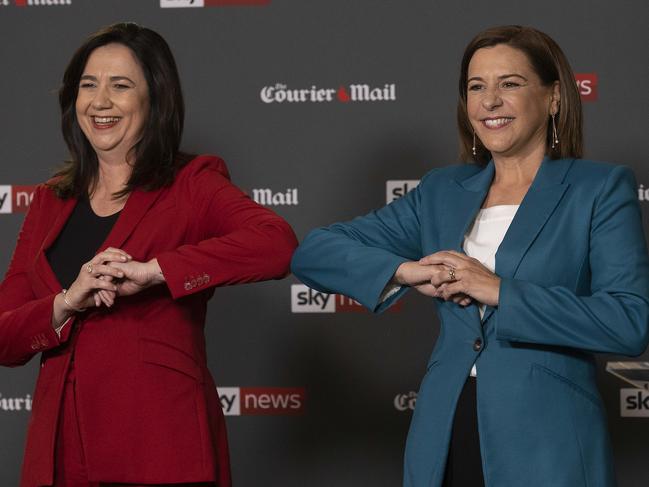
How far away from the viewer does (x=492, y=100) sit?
2.17 metres

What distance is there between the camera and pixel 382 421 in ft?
12.3

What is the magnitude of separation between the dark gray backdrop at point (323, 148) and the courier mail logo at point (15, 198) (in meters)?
0.03

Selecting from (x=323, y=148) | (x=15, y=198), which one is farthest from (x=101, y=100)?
(x=15, y=198)

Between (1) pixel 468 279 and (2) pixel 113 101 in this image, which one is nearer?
(1) pixel 468 279

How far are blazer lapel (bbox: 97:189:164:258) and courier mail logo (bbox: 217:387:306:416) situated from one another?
5.12 ft

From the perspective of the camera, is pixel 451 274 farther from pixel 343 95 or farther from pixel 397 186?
pixel 343 95

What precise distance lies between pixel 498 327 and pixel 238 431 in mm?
2027

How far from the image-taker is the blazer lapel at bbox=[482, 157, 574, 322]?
2.03 metres

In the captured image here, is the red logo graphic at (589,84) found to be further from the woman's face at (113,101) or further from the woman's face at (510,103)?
the woman's face at (113,101)

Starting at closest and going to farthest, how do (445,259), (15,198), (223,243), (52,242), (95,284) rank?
(445,259), (95,284), (223,243), (52,242), (15,198)

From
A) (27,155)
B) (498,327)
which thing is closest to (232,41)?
(27,155)

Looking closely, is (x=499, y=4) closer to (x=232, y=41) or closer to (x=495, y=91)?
(x=232, y=41)

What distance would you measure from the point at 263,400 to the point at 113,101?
1.68 metres

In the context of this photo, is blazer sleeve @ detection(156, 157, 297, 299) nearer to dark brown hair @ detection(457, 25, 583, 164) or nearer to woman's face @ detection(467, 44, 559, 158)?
woman's face @ detection(467, 44, 559, 158)
